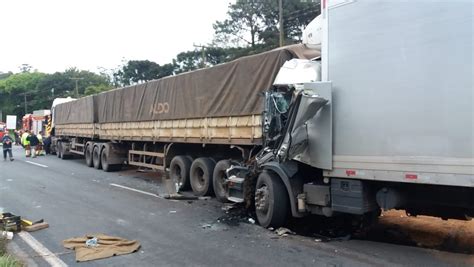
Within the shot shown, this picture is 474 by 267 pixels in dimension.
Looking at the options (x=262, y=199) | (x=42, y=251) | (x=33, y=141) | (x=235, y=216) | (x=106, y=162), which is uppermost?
(x=33, y=141)

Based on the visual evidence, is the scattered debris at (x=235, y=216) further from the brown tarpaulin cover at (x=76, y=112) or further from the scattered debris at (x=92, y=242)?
the brown tarpaulin cover at (x=76, y=112)

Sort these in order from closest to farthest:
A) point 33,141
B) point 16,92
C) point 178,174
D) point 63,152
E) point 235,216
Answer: point 235,216
point 178,174
point 63,152
point 33,141
point 16,92

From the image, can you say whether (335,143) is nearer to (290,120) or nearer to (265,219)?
(290,120)

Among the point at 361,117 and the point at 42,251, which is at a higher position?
the point at 361,117

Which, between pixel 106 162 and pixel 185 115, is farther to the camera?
pixel 106 162

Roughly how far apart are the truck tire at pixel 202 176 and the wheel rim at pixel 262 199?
3124 millimetres

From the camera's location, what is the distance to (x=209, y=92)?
33.4ft

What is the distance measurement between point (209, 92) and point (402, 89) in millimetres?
5426

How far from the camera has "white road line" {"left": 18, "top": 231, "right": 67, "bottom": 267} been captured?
570 cm

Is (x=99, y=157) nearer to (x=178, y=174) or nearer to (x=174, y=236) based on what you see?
(x=178, y=174)

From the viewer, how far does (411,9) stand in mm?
5344

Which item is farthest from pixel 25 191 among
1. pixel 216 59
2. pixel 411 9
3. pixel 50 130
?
pixel 216 59

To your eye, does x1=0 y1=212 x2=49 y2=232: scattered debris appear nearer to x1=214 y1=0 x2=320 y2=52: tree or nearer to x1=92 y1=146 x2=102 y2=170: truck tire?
x1=92 y1=146 x2=102 y2=170: truck tire

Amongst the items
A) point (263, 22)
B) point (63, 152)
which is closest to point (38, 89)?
point (263, 22)
